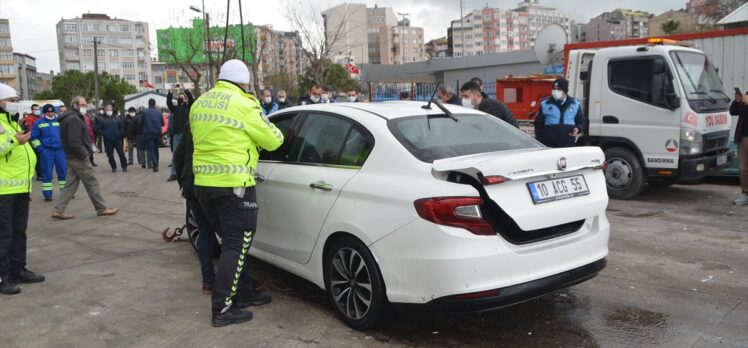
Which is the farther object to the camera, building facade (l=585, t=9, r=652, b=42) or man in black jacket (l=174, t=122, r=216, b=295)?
building facade (l=585, t=9, r=652, b=42)

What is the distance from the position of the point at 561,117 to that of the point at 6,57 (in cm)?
13516

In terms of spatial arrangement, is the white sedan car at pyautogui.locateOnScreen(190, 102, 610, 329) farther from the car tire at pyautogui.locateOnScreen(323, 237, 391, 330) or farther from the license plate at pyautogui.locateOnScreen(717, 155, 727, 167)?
the license plate at pyautogui.locateOnScreen(717, 155, 727, 167)

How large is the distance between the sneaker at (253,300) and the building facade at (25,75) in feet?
442

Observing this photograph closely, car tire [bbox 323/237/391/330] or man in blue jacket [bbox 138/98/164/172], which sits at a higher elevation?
man in blue jacket [bbox 138/98/164/172]

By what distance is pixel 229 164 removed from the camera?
427cm

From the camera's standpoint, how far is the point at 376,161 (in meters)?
4.11

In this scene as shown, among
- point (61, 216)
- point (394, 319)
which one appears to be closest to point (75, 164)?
point (61, 216)

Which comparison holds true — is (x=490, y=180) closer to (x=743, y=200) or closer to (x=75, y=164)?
(x=743, y=200)

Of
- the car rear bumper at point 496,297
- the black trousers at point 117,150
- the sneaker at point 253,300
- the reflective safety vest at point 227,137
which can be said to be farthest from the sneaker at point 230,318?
the black trousers at point 117,150

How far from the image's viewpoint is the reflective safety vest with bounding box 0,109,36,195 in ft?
17.5

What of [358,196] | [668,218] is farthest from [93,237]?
[668,218]

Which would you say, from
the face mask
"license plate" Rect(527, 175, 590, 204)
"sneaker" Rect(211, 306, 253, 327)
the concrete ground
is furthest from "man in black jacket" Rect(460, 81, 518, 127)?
"sneaker" Rect(211, 306, 253, 327)

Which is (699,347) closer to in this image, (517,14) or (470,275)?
(470,275)

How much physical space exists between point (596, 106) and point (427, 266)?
6804 mm
